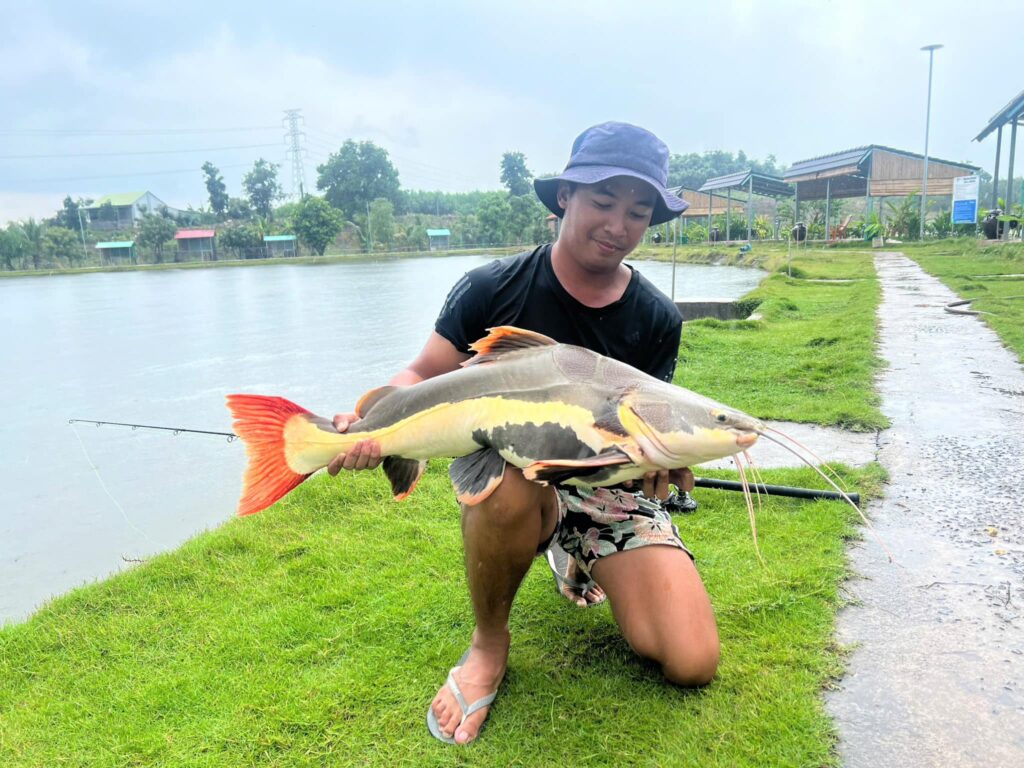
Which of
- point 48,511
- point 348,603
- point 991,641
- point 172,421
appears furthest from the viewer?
point 172,421

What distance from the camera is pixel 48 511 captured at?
4914 millimetres

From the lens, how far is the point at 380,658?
2588mm

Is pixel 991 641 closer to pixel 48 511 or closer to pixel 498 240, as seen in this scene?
pixel 48 511

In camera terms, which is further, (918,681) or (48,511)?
(48,511)

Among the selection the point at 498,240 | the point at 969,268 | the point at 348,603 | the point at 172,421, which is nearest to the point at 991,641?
the point at 348,603

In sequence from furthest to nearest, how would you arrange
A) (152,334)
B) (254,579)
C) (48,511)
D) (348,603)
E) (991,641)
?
(152,334) → (48,511) → (254,579) → (348,603) → (991,641)

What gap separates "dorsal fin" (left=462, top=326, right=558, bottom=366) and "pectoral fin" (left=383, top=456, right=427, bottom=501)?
398 millimetres

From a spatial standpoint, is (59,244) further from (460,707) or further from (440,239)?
(460,707)

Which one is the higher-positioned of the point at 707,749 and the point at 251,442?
the point at 251,442

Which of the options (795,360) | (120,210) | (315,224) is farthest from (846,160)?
(120,210)

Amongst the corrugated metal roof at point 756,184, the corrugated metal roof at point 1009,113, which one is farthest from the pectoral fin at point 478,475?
the corrugated metal roof at point 756,184

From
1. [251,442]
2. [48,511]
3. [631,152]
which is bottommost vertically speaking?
[48,511]

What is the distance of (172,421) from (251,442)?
530cm

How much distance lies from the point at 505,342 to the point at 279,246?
67778mm
